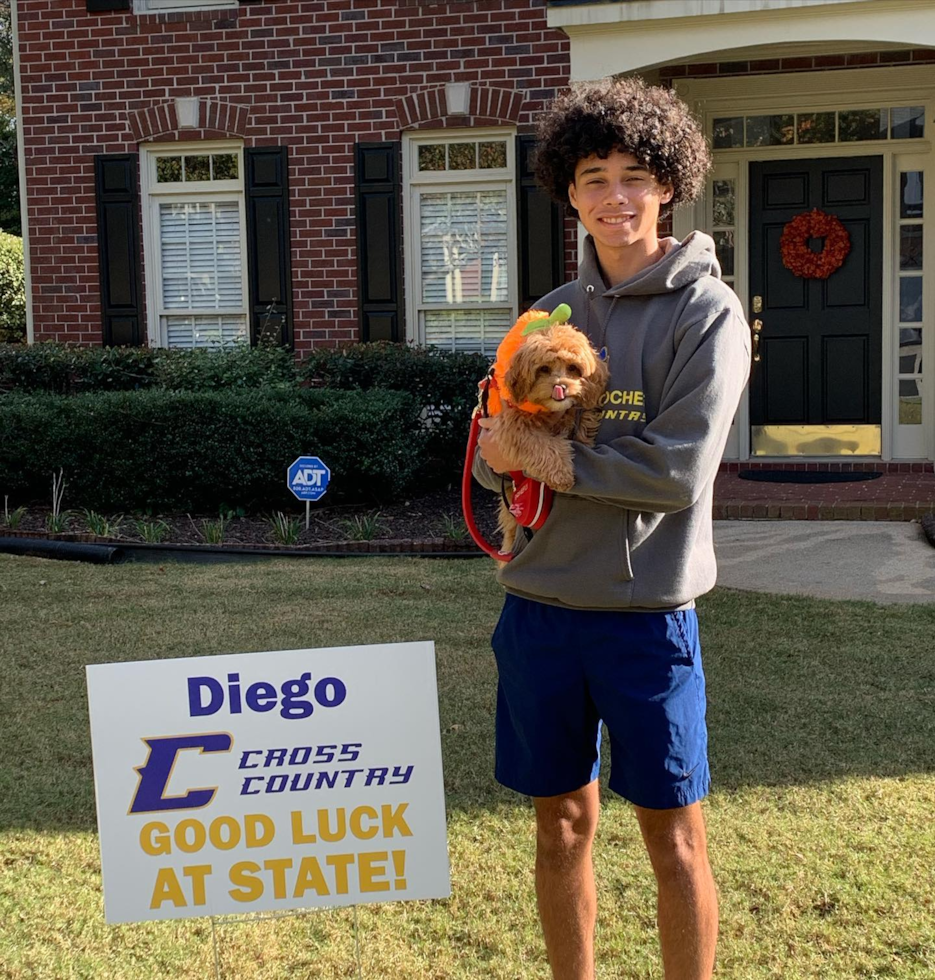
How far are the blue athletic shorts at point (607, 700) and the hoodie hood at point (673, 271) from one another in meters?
0.59

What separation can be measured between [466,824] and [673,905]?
1423mm

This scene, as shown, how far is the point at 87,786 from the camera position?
3.96m

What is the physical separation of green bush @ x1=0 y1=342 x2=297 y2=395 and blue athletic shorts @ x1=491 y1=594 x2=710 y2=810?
7.35m

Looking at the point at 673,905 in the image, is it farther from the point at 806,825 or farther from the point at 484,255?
the point at 484,255

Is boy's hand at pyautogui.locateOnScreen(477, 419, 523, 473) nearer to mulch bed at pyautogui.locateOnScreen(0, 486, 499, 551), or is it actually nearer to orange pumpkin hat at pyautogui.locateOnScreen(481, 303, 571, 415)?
orange pumpkin hat at pyautogui.locateOnScreen(481, 303, 571, 415)

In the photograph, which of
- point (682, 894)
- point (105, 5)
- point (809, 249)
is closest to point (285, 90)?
point (105, 5)

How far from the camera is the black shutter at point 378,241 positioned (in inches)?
392

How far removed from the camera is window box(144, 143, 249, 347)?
10336 mm

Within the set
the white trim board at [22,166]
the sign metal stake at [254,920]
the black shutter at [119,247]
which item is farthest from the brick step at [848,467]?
the sign metal stake at [254,920]

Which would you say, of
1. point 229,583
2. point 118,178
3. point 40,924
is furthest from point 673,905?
point 118,178

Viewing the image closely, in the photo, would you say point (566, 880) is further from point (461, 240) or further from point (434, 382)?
point (461, 240)

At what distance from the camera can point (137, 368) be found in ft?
33.2

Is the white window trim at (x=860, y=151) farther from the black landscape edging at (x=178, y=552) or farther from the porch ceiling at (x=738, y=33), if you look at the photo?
the black landscape edging at (x=178, y=552)

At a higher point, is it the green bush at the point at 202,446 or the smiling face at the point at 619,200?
the smiling face at the point at 619,200
